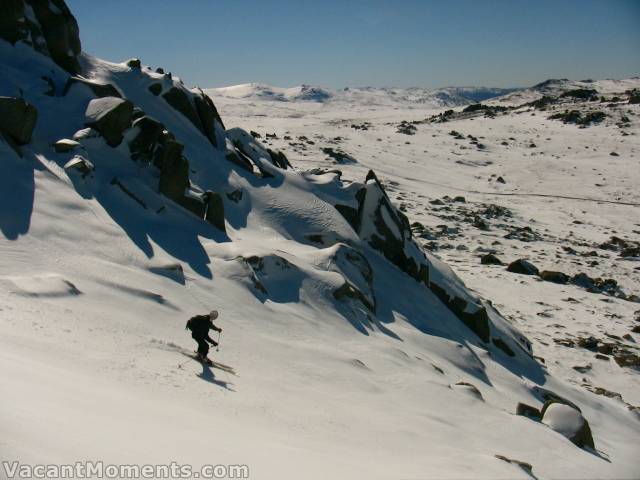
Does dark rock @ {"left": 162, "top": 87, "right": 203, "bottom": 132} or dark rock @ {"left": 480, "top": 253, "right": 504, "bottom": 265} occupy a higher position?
dark rock @ {"left": 162, "top": 87, "right": 203, "bottom": 132}

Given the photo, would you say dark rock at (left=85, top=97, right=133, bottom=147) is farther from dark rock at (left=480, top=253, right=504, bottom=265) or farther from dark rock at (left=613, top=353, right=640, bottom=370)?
dark rock at (left=480, top=253, right=504, bottom=265)

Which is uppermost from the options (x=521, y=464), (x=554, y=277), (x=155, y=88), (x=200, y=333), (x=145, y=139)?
(x=155, y=88)

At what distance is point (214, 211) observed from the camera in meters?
16.0

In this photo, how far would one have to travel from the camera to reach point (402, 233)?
66.4ft

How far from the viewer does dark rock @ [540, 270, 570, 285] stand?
2703 cm

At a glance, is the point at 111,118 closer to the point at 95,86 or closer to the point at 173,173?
the point at 95,86

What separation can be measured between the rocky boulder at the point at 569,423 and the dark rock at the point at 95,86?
615 inches

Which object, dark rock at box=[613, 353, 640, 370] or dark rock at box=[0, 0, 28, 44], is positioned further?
dark rock at box=[613, 353, 640, 370]

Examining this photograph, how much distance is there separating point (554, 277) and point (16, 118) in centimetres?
2364

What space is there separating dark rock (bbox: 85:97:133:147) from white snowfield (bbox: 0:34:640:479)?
1.24 ft

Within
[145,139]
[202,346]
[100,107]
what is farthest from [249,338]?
[100,107]

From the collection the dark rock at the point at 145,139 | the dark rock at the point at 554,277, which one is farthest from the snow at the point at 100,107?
the dark rock at the point at 554,277

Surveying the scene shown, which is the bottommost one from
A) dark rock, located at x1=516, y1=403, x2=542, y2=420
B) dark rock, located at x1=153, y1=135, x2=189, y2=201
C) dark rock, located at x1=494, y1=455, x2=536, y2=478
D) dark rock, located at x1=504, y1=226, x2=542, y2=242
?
dark rock, located at x1=516, y1=403, x2=542, y2=420

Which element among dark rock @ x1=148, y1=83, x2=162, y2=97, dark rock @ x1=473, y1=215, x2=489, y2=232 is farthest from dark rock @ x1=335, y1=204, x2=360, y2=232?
dark rock @ x1=473, y1=215, x2=489, y2=232
